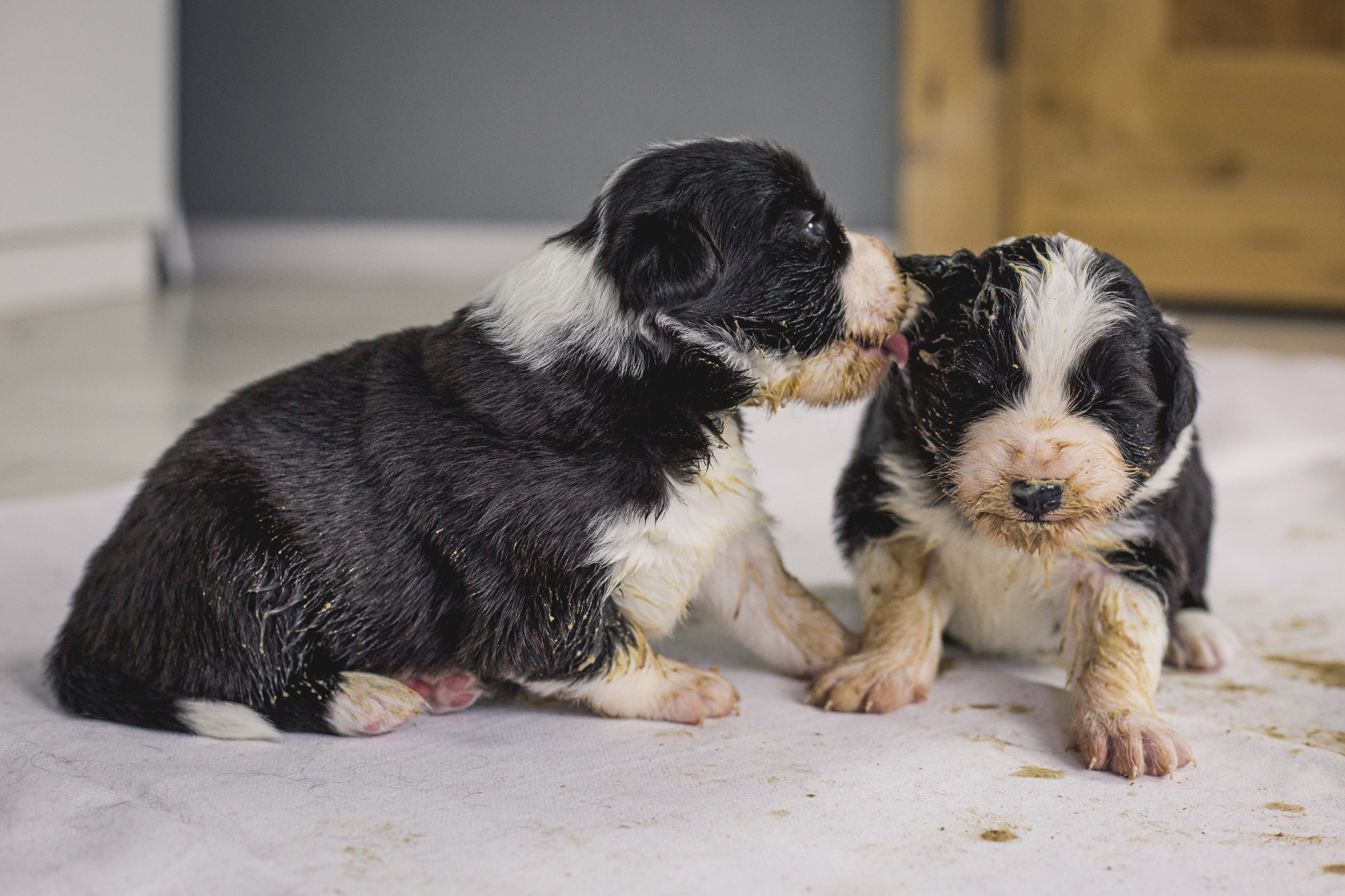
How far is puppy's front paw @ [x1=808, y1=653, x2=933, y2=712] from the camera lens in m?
2.21

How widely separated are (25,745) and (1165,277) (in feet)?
18.0

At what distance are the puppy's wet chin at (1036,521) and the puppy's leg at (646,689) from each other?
1.66ft

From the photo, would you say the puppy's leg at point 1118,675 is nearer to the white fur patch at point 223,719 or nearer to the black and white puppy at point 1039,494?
the black and white puppy at point 1039,494

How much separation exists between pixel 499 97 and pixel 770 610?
5391 mm

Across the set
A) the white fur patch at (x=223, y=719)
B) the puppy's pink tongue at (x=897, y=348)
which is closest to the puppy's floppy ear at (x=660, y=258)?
the puppy's pink tongue at (x=897, y=348)

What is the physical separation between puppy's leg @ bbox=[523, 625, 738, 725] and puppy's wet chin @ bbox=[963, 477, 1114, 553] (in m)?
0.51

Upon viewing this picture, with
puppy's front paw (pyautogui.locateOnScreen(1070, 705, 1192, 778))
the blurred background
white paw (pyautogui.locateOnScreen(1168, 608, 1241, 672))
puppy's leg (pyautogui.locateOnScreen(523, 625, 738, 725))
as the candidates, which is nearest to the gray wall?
the blurred background

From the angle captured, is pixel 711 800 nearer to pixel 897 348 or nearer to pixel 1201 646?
pixel 897 348

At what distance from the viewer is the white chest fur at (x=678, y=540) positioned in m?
2.01

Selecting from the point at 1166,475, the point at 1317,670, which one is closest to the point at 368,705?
the point at 1166,475

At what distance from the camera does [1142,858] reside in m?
1.72

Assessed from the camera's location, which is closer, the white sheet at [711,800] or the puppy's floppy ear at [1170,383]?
the white sheet at [711,800]

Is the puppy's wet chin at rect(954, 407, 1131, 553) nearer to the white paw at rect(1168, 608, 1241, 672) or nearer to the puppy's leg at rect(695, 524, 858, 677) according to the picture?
the puppy's leg at rect(695, 524, 858, 677)

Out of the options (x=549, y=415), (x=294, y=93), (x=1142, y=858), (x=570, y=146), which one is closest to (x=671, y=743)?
(x=549, y=415)
